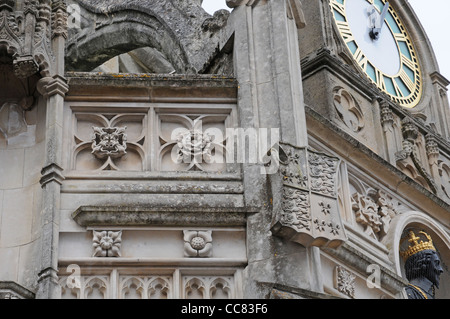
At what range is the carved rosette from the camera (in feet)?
36.5

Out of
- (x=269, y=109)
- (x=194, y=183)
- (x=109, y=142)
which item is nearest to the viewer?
(x=194, y=183)

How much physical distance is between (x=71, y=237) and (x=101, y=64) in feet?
18.3

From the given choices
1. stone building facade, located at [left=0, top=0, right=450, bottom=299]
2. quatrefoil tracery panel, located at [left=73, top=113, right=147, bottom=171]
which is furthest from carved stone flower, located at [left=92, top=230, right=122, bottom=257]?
quatrefoil tracery panel, located at [left=73, top=113, right=147, bottom=171]

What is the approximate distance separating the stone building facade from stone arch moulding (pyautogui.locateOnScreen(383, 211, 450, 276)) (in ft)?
0.04

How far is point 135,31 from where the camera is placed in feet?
52.3

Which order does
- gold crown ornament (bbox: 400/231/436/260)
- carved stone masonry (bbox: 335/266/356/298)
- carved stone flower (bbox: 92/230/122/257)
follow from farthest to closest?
1. gold crown ornament (bbox: 400/231/436/260)
2. carved stone masonry (bbox: 335/266/356/298)
3. carved stone flower (bbox: 92/230/122/257)

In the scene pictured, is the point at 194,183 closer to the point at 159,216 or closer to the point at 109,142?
the point at 159,216

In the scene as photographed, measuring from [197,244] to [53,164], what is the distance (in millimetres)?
1269

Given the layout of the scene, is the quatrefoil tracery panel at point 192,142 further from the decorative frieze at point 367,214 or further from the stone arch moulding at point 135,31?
the stone arch moulding at point 135,31

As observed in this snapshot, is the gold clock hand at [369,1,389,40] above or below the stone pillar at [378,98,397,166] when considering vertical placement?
above

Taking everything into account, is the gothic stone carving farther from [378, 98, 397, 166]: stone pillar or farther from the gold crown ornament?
[378, 98, 397, 166]: stone pillar

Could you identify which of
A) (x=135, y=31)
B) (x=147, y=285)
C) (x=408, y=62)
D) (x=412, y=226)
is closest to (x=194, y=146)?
(x=147, y=285)

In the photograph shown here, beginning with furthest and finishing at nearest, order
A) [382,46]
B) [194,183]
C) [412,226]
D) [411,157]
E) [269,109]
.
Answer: [382,46]
[411,157]
[412,226]
[269,109]
[194,183]

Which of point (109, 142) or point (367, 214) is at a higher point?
point (109, 142)
